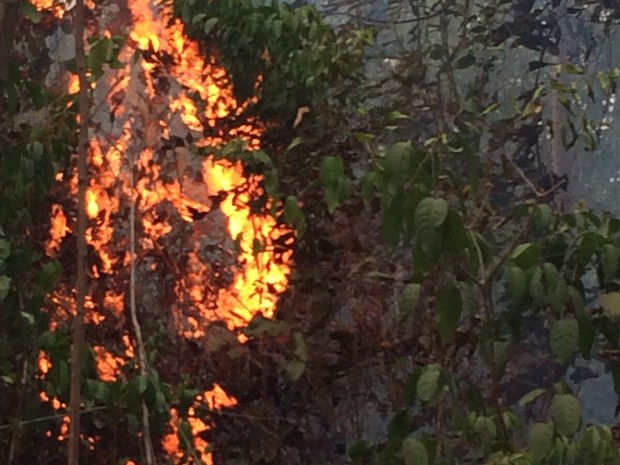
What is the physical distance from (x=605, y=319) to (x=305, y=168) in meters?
0.84

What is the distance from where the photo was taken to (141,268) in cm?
208

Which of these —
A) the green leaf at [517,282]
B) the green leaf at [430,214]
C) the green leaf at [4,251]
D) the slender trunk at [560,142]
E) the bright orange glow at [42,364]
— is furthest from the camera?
the slender trunk at [560,142]

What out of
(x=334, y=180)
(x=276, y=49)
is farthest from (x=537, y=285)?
(x=276, y=49)

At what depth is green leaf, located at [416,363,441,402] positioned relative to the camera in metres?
1.26

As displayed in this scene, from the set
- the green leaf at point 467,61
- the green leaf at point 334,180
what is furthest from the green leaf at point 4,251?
the green leaf at point 467,61

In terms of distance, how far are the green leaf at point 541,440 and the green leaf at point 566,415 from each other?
13mm

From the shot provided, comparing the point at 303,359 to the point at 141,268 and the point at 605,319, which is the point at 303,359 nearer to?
the point at 141,268

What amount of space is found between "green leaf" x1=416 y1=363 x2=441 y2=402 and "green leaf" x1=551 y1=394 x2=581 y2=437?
0.17 meters

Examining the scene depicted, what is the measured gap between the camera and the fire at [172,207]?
203 centimetres

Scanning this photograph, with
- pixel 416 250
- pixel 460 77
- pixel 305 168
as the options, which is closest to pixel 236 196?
pixel 305 168

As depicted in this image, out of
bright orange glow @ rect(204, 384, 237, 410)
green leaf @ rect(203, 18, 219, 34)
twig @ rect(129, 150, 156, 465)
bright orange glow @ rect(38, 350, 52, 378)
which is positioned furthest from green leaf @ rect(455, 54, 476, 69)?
bright orange glow @ rect(38, 350, 52, 378)

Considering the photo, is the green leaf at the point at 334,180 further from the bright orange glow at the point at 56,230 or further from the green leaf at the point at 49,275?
the bright orange glow at the point at 56,230

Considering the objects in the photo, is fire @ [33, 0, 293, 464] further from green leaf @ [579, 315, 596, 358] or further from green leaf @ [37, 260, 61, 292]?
green leaf @ [579, 315, 596, 358]

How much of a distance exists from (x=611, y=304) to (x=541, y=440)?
8.6 inches
